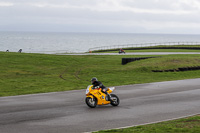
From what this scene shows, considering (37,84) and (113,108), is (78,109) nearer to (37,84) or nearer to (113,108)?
(113,108)

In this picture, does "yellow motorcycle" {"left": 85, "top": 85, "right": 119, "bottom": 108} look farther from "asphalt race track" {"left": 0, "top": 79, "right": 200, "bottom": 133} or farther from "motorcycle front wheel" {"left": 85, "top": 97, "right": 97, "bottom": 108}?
"asphalt race track" {"left": 0, "top": 79, "right": 200, "bottom": 133}

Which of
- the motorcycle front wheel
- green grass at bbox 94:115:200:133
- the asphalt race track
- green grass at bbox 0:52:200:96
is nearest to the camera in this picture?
A: green grass at bbox 94:115:200:133

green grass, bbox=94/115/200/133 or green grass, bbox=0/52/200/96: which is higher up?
green grass, bbox=0/52/200/96

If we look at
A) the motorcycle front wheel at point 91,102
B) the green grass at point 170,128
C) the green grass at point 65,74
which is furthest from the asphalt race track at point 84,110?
the green grass at point 65,74

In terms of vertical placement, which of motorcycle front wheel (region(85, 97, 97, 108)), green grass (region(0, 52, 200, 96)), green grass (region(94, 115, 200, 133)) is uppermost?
green grass (region(0, 52, 200, 96))

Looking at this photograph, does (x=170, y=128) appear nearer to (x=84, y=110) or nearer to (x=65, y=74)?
(x=84, y=110)

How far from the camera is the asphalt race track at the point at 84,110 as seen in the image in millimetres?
10867

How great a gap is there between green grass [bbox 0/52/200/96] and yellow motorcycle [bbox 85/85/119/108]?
20.5ft

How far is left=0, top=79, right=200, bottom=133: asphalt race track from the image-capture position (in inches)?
428

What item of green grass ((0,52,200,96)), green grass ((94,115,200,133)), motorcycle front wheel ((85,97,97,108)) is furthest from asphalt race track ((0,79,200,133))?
green grass ((0,52,200,96))

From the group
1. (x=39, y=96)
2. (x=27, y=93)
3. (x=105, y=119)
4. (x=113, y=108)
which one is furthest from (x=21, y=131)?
(x=27, y=93)

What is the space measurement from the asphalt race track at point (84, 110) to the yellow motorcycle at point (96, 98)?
0.24 m

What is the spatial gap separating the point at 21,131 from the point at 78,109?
407 centimetres

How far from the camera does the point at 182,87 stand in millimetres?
21422
